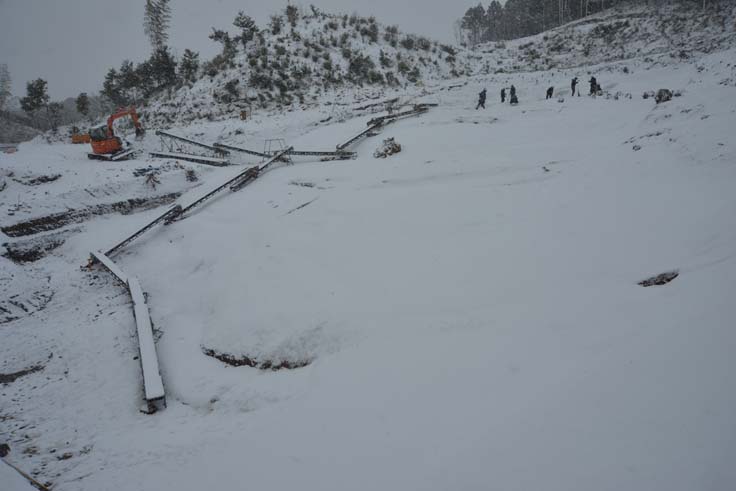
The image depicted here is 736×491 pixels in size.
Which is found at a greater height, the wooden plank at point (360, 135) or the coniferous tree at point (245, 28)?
the coniferous tree at point (245, 28)

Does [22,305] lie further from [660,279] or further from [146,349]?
[660,279]

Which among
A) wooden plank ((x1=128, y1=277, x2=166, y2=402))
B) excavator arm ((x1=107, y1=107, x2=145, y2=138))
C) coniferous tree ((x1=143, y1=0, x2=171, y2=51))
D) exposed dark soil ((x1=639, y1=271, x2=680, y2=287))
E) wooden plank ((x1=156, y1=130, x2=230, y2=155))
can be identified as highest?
coniferous tree ((x1=143, y1=0, x2=171, y2=51))

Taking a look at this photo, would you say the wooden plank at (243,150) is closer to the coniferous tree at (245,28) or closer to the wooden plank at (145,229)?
the wooden plank at (145,229)

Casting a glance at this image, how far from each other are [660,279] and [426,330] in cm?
338

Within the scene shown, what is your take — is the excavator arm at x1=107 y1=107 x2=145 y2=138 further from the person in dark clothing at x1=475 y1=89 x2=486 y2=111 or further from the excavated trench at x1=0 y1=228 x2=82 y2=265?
the person in dark clothing at x1=475 y1=89 x2=486 y2=111

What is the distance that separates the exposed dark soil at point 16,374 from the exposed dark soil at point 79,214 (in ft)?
22.6

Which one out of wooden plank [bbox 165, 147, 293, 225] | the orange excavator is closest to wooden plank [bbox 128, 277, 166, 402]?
wooden plank [bbox 165, 147, 293, 225]

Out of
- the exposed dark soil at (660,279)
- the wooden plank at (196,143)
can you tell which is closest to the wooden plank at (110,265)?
the wooden plank at (196,143)

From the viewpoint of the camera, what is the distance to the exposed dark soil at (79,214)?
1108cm

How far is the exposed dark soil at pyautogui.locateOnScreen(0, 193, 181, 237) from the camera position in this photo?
36.3 feet

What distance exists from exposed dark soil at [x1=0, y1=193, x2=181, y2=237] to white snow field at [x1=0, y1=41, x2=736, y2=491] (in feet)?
1.40

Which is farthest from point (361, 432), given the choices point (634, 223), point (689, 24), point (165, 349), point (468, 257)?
point (689, 24)

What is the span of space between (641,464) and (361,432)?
2.67m

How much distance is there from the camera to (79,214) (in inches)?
483
